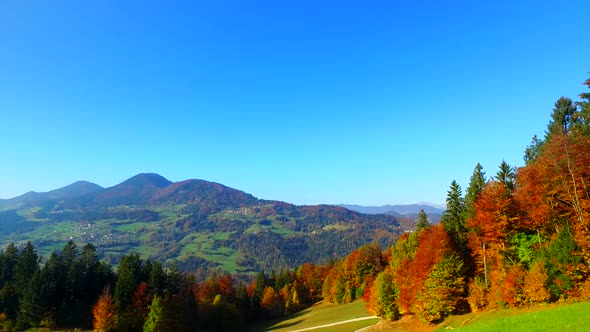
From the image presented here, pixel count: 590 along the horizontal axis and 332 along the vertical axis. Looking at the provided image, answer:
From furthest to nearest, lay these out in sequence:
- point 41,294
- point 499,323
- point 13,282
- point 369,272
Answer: point 369,272 → point 13,282 → point 41,294 → point 499,323

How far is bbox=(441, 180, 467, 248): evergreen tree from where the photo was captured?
2036 inches

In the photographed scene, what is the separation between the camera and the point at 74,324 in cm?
6209

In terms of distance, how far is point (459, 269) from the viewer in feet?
143

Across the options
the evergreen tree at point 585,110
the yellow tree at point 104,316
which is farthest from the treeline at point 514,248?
the yellow tree at point 104,316

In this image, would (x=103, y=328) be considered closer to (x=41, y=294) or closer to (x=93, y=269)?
(x=41, y=294)

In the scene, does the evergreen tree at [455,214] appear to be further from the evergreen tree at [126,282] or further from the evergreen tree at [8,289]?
the evergreen tree at [8,289]

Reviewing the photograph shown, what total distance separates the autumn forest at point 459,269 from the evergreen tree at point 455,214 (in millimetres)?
167

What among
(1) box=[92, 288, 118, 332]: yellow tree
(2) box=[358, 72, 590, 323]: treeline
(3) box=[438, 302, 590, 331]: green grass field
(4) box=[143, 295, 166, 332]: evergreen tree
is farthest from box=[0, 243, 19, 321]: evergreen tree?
(3) box=[438, 302, 590, 331]: green grass field

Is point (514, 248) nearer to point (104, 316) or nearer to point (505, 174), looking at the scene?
point (505, 174)

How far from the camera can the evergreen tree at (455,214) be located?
51.7m

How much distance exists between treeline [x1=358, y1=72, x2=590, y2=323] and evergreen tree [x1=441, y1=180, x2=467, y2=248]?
0.81 feet

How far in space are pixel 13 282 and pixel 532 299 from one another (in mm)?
88138

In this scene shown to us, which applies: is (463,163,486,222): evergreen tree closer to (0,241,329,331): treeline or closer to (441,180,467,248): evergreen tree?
(441,180,467,248): evergreen tree

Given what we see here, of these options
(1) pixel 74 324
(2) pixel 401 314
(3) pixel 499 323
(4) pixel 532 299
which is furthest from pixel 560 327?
(1) pixel 74 324
